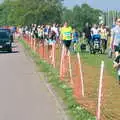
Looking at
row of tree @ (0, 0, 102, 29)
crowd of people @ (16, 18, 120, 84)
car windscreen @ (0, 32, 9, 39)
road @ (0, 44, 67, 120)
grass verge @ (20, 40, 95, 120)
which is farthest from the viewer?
row of tree @ (0, 0, 102, 29)

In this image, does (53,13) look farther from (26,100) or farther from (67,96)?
(26,100)

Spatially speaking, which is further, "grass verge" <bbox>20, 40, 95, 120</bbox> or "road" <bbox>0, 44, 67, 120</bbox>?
"road" <bbox>0, 44, 67, 120</bbox>

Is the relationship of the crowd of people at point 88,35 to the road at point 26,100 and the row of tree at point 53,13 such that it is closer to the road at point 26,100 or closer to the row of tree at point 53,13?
the road at point 26,100

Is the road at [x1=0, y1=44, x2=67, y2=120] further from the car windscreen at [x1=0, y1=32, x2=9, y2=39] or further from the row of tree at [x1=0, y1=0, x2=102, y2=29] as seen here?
the row of tree at [x1=0, y1=0, x2=102, y2=29]

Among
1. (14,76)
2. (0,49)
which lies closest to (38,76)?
(14,76)

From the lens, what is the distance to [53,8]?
77625 mm

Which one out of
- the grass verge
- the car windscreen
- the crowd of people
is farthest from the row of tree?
the grass verge

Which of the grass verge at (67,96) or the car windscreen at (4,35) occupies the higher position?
the grass verge at (67,96)

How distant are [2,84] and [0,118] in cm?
718

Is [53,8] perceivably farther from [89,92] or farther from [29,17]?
[89,92]

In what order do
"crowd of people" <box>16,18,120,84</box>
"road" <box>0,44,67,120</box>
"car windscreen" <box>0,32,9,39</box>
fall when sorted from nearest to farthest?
"road" <box>0,44,67,120</box> → "crowd of people" <box>16,18,120,84</box> → "car windscreen" <box>0,32,9,39</box>

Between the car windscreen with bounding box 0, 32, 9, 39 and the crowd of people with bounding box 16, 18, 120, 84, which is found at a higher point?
the crowd of people with bounding box 16, 18, 120, 84

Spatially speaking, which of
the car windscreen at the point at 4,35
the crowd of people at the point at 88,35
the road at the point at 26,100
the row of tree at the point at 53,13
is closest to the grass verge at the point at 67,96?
the road at the point at 26,100

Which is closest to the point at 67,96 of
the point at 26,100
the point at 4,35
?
the point at 26,100
